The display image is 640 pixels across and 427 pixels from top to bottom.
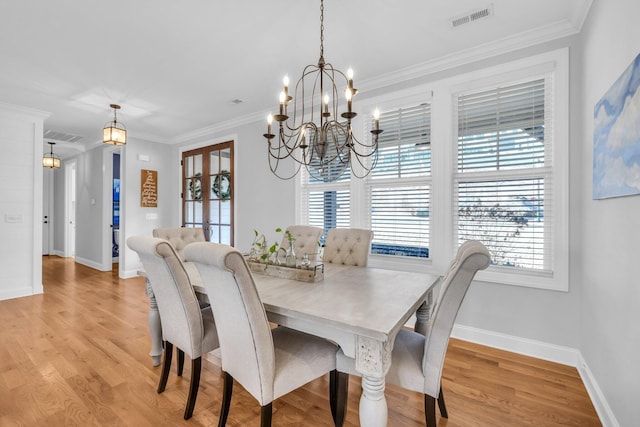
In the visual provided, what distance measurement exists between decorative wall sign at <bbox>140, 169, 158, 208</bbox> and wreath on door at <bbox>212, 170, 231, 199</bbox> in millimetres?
1372

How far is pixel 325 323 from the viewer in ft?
4.22

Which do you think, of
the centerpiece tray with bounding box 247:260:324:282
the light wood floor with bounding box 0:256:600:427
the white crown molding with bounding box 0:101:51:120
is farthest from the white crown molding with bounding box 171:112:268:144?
the light wood floor with bounding box 0:256:600:427

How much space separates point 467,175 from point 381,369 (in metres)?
2.12

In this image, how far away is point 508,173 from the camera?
2.56 metres

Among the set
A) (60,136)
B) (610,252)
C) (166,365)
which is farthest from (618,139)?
(60,136)

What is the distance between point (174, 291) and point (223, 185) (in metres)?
3.48

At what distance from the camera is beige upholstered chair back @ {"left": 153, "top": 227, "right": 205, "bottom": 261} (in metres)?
2.60

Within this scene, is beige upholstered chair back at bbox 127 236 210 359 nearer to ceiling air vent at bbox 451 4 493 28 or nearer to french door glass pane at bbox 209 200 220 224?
ceiling air vent at bbox 451 4 493 28

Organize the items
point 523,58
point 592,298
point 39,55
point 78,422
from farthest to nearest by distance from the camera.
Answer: point 39,55 → point 523,58 → point 592,298 → point 78,422

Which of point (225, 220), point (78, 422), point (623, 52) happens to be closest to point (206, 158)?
point (225, 220)

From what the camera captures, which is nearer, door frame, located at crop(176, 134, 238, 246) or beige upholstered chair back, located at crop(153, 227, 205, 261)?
beige upholstered chair back, located at crop(153, 227, 205, 261)

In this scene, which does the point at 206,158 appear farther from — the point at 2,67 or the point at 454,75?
the point at 454,75

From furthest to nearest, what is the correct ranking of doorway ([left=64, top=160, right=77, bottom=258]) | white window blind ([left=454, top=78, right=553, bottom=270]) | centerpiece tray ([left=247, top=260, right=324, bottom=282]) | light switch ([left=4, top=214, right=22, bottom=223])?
doorway ([left=64, top=160, right=77, bottom=258]), light switch ([left=4, top=214, right=22, bottom=223]), white window blind ([left=454, top=78, right=553, bottom=270]), centerpiece tray ([left=247, top=260, right=324, bottom=282])

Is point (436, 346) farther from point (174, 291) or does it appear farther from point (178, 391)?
point (178, 391)
